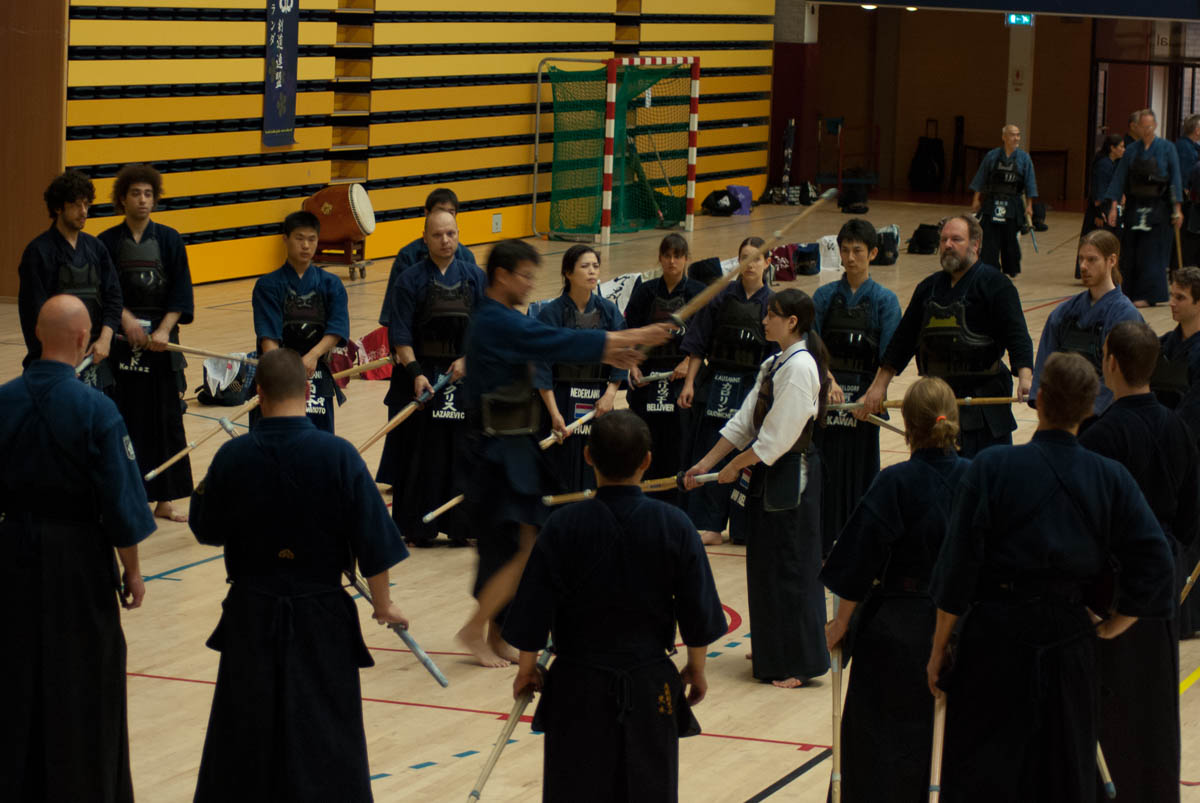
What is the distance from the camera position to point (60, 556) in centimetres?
547

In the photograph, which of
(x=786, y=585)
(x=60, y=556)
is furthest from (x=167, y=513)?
(x=60, y=556)

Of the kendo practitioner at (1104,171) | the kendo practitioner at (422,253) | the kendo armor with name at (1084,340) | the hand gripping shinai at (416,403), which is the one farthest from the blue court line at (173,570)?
the kendo practitioner at (1104,171)

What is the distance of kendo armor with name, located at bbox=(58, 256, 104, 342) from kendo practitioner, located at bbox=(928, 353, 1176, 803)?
18.7 ft

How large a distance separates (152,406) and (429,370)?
182 cm

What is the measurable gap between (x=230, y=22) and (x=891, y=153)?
699 inches

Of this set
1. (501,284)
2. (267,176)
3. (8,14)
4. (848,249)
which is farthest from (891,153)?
(501,284)

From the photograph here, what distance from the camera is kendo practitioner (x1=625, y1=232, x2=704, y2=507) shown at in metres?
9.53

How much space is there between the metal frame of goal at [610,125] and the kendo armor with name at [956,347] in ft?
46.6

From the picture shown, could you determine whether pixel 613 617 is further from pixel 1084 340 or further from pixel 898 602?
pixel 1084 340

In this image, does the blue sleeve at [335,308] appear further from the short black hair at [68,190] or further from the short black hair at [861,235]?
the short black hair at [861,235]

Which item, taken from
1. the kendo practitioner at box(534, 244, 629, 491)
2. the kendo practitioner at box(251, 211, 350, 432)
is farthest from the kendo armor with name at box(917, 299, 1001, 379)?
the kendo practitioner at box(251, 211, 350, 432)

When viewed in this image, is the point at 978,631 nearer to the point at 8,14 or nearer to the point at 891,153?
the point at 8,14

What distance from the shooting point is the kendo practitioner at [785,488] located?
7.20m

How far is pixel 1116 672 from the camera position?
5.91 m
